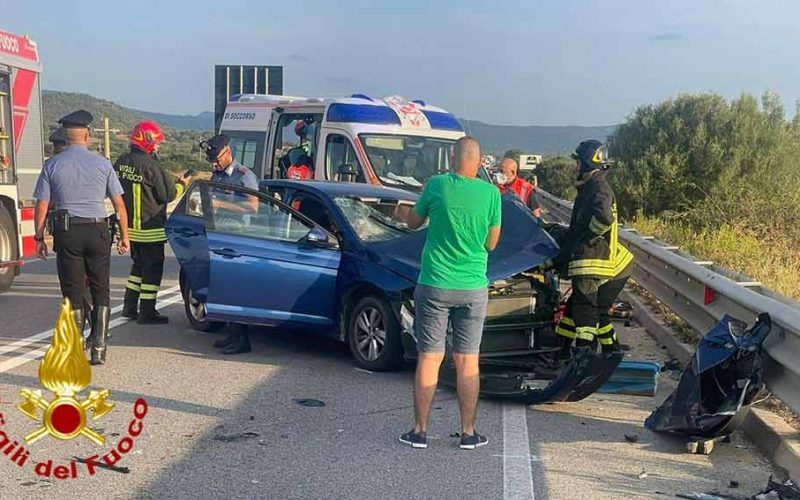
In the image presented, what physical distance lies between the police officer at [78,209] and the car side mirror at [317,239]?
1.59m

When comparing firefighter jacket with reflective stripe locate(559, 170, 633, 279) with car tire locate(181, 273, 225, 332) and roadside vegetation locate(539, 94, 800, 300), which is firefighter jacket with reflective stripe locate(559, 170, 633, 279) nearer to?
car tire locate(181, 273, 225, 332)

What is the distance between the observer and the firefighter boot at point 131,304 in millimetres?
8727

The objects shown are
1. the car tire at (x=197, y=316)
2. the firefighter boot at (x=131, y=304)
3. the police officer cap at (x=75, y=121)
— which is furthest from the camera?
the firefighter boot at (x=131, y=304)

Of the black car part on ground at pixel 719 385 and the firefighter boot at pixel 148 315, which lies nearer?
the black car part on ground at pixel 719 385

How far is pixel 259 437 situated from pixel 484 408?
1695 millimetres

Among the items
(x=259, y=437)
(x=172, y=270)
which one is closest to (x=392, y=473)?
(x=259, y=437)

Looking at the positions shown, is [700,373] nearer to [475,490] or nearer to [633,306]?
[475,490]

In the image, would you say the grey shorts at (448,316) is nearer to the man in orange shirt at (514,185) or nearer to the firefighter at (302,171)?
the man in orange shirt at (514,185)

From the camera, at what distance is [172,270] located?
13.2 meters

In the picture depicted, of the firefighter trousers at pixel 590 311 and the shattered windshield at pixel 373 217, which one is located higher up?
the shattered windshield at pixel 373 217

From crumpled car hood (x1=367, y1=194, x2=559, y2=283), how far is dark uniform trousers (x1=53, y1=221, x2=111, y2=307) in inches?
85.1

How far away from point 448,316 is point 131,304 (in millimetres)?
4761

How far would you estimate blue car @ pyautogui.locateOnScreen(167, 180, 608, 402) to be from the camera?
6602mm

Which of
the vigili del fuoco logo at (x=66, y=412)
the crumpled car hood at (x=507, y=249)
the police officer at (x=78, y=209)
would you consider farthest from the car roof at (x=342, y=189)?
the vigili del fuoco logo at (x=66, y=412)
